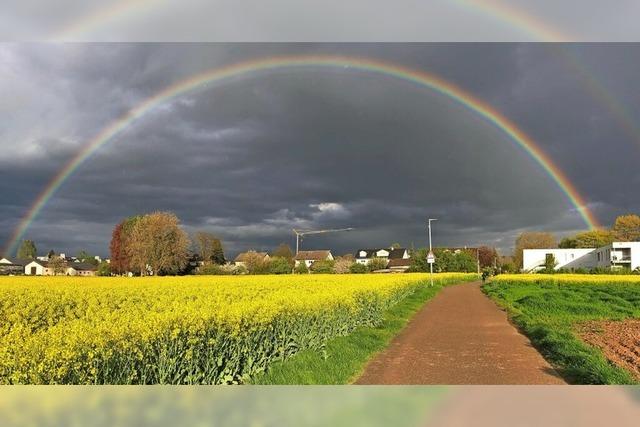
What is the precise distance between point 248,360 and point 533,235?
457 feet

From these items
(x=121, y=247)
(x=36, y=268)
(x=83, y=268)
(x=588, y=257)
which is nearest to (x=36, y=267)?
(x=36, y=268)

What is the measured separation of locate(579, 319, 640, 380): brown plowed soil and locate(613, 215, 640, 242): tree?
110 m

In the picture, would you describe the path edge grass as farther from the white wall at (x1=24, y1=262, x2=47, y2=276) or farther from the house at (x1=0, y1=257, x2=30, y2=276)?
the white wall at (x1=24, y1=262, x2=47, y2=276)

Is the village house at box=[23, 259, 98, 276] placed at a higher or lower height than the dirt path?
higher

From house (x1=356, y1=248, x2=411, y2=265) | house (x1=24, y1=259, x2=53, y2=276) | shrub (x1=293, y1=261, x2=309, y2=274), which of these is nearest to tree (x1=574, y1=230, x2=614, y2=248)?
house (x1=356, y1=248, x2=411, y2=265)

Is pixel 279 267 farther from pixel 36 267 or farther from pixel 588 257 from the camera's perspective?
pixel 588 257

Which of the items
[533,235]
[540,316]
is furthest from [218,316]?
[533,235]

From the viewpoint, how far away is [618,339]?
14102 millimetres

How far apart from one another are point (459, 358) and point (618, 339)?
5.15m

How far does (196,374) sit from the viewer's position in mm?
7598

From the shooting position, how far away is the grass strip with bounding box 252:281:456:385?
890 centimetres

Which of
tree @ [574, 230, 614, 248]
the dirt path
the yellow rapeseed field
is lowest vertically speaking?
the dirt path

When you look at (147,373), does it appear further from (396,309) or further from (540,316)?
(396,309)

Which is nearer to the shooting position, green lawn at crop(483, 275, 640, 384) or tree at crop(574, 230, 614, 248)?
green lawn at crop(483, 275, 640, 384)
